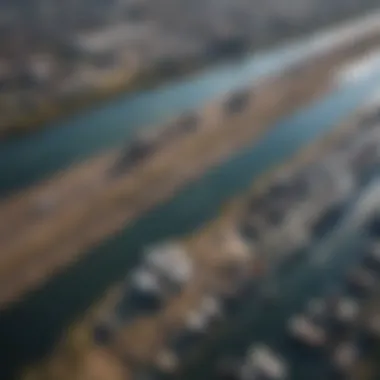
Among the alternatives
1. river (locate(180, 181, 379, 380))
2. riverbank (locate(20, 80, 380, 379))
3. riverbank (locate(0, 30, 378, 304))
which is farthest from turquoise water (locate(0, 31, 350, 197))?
river (locate(180, 181, 379, 380))

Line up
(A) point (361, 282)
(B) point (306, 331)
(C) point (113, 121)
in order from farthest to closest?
(C) point (113, 121) < (A) point (361, 282) < (B) point (306, 331)

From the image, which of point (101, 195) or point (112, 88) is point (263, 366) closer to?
point (101, 195)

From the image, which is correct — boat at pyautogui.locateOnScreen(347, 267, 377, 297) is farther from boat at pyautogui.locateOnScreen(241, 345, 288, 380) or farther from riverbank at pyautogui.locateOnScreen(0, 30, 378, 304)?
riverbank at pyautogui.locateOnScreen(0, 30, 378, 304)

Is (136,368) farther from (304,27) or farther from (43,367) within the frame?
(304,27)

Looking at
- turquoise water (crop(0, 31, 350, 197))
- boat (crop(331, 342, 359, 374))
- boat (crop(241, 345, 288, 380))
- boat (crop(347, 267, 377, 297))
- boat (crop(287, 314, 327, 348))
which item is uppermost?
turquoise water (crop(0, 31, 350, 197))

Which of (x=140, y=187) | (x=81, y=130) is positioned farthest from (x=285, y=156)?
(x=81, y=130)

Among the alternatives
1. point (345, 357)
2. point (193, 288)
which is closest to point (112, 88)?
point (193, 288)
